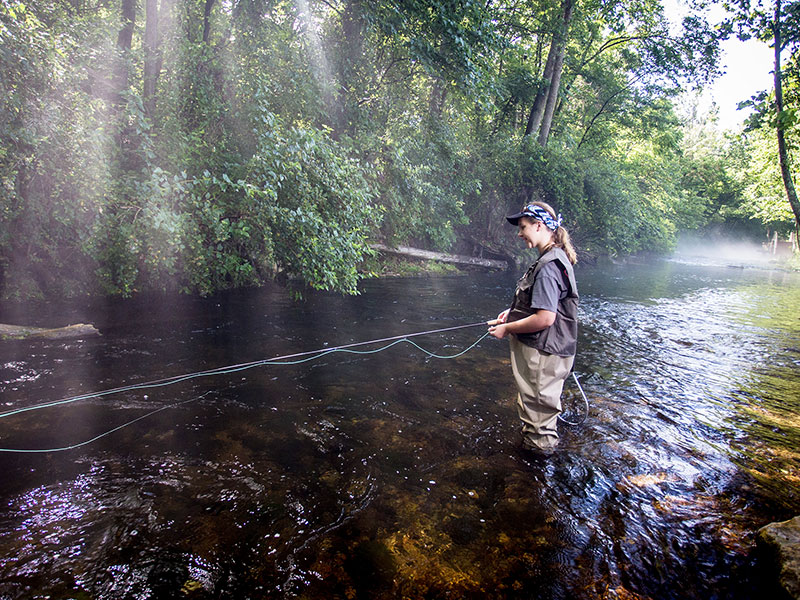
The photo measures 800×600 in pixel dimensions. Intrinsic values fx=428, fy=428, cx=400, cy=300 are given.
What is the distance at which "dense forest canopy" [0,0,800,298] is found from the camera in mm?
7910

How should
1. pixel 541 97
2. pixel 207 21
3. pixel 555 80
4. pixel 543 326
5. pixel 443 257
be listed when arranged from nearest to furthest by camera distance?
pixel 543 326 < pixel 207 21 < pixel 443 257 < pixel 555 80 < pixel 541 97

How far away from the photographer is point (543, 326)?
12.1 feet

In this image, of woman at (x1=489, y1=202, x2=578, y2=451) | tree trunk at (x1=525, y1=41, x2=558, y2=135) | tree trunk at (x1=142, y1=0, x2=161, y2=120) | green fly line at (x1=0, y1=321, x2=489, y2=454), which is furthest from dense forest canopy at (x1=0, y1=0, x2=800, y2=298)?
woman at (x1=489, y1=202, x2=578, y2=451)

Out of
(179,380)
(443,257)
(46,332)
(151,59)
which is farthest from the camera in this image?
(443,257)

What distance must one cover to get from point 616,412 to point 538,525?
9.07ft

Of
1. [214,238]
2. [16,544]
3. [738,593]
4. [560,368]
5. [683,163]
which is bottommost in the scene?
[738,593]

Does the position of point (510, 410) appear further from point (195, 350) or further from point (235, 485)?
point (195, 350)

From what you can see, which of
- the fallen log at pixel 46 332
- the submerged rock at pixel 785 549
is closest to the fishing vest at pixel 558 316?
the submerged rock at pixel 785 549

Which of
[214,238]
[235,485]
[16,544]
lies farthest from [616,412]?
[214,238]

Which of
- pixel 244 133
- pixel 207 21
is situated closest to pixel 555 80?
pixel 207 21

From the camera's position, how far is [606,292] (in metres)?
16.8

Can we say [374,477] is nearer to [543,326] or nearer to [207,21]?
[543,326]

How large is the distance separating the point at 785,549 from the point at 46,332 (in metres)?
9.50

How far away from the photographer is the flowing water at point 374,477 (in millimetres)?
2648
